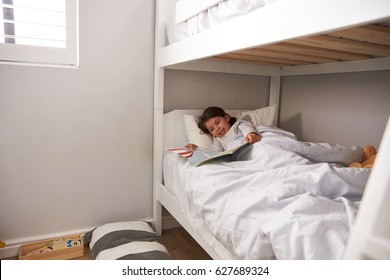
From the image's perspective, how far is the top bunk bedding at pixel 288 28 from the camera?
21.3 inches

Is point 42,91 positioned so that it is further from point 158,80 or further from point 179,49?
point 179,49

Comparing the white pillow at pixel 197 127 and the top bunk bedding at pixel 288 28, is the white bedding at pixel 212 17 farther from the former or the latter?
the white pillow at pixel 197 127

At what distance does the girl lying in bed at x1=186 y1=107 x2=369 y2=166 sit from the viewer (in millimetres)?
1092

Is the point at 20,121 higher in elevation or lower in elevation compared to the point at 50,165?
higher

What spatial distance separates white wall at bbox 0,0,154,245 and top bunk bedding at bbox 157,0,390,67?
364mm

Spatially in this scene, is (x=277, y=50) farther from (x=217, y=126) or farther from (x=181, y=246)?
(x=181, y=246)

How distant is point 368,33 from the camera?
786 millimetres

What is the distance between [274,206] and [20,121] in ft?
4.20

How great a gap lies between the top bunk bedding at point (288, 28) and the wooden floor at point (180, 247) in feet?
3.27

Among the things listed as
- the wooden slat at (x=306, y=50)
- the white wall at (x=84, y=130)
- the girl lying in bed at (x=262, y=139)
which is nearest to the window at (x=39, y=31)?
the white wall at (x=84, y=130)

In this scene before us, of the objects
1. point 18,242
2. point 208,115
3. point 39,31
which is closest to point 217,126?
point 208,115
